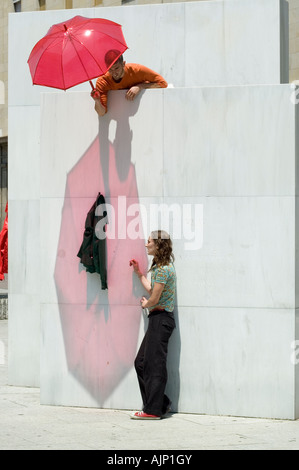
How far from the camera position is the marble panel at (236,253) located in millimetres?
9062

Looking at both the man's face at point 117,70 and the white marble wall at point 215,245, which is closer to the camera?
the white marble wall at point 215,245

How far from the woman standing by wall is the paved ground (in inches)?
8.4

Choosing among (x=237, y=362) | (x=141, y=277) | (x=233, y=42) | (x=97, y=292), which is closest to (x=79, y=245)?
(x=97, y=292)

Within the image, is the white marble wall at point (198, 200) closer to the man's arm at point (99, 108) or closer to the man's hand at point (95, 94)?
the man's arm at point (99, 108)

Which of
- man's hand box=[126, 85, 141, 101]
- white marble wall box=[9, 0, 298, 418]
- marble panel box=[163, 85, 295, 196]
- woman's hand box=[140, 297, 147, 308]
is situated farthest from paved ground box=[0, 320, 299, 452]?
man's hand box=[126, 85, 141, 101]

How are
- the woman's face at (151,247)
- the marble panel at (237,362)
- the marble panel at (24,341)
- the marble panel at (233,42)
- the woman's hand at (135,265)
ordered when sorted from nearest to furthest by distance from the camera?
the marble panel at (237,362) < the woman's face at (151,247) < the woman's hand at (135,265) < the marble panel at (233,42) < the marble panel at (24,341)

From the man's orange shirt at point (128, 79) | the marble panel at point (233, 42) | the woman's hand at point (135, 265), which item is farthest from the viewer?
the marble panel at point (233, 42)

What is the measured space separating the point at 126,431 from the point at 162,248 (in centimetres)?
183

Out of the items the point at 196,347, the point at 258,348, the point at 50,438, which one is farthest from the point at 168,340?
the point at 50,438

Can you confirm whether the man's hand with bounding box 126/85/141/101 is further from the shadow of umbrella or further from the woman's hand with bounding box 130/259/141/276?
the woman's hand with bounding box 130/259/141/276

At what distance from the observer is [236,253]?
30.2 ft

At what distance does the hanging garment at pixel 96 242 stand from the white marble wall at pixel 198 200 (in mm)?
147

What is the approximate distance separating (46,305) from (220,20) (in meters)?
3.66

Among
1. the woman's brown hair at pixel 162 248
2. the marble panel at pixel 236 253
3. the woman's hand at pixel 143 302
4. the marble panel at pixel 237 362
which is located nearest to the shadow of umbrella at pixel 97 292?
the woman's hand at pixel 143 302
